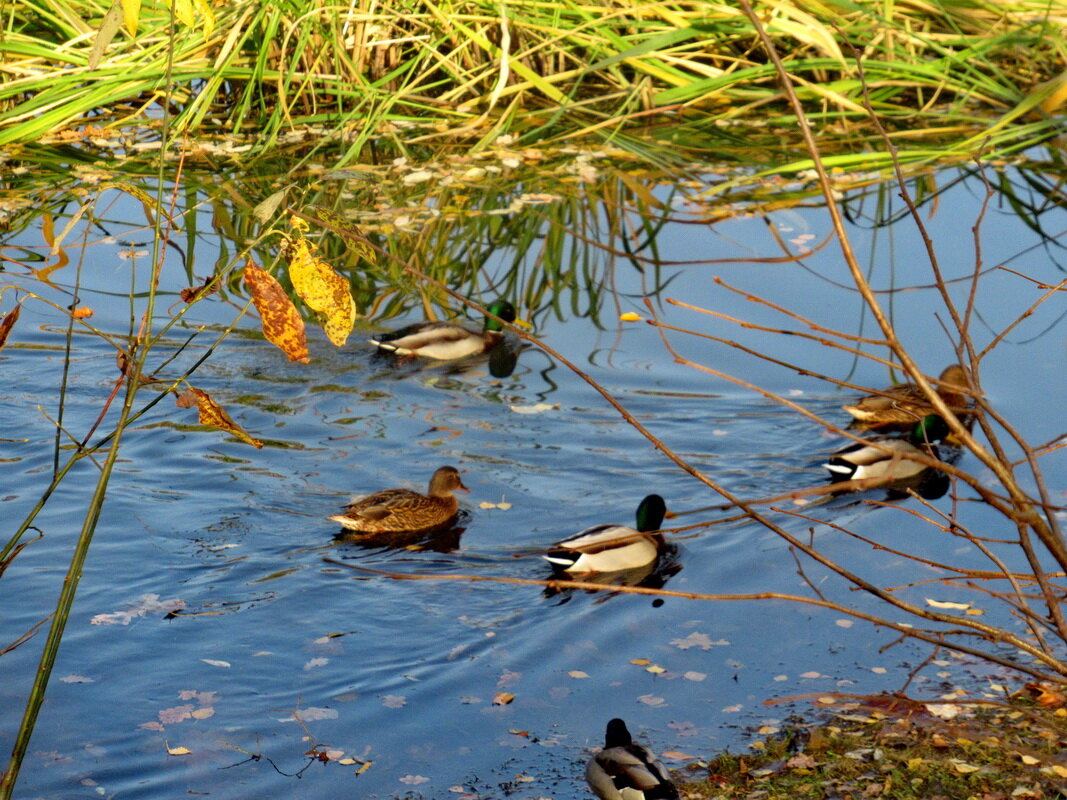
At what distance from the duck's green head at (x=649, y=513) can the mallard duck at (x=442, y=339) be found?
2330 millimetres

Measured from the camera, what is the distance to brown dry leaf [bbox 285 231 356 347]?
2.69m

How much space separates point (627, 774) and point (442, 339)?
505cm

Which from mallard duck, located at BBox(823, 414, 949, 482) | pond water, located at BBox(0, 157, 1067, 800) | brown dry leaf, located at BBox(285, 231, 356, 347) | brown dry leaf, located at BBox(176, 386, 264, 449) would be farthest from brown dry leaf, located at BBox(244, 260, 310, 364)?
mallard duck, located at BBox(823, 414, 949, 482)

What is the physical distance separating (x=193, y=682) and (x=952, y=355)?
18.3ft

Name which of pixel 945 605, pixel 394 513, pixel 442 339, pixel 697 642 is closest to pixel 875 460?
pixel 945 605

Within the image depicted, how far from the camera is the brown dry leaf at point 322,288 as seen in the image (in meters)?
2.69

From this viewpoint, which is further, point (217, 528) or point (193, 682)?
point (217, 528)

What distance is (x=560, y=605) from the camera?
5906 millimetres

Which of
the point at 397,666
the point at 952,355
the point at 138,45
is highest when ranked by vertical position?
the point at 138,45

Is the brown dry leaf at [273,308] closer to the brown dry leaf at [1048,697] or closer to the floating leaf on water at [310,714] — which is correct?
the floating leaf on water at [310,714]

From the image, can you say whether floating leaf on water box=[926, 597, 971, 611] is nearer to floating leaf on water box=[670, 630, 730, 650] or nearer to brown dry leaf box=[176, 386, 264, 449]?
floating leaf on water box=[670, 630, 730, 650]

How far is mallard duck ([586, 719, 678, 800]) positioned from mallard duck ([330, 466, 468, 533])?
92.7 inches

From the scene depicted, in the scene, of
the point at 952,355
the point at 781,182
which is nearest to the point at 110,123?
the point at 781,182

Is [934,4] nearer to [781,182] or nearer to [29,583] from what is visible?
[781,182]
